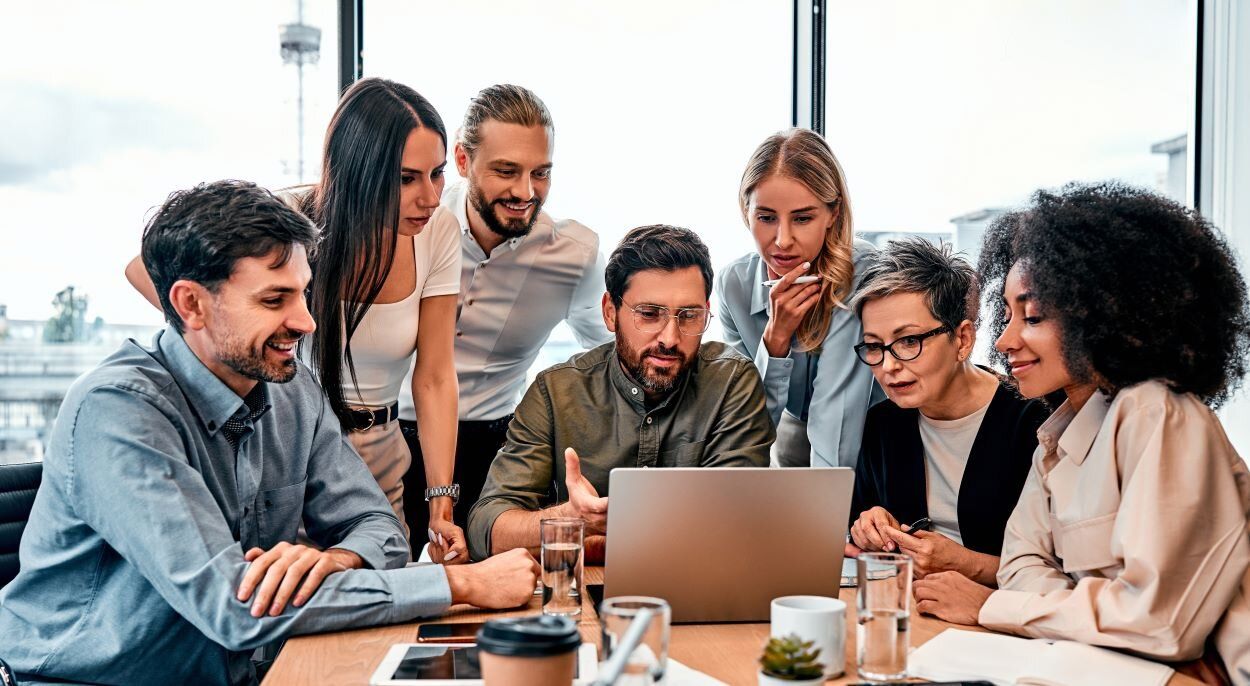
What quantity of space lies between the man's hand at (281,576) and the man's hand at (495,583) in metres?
0.19

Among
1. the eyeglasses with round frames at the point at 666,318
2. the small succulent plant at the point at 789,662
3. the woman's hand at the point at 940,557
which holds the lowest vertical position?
the woman's hand at the point at 940,557

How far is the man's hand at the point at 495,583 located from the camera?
161cm

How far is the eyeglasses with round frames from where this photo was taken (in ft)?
7.32

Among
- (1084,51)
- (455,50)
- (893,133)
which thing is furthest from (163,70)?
(1084,51)

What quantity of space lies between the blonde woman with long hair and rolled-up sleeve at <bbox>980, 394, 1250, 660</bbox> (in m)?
0.94

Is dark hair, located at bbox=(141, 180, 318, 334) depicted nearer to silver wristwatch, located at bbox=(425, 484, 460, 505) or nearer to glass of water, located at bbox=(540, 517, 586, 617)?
glass of water, located at bbox=(540, 517, 586, 617)

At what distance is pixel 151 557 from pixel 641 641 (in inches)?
29.7

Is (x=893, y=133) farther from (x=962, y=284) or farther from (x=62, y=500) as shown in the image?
(x=62, y=500)

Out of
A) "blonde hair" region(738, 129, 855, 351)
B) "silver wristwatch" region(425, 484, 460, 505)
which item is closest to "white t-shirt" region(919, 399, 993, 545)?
"blonde hair" region(738, 129, 855, 351)

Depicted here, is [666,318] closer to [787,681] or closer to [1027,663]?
[1027,663]

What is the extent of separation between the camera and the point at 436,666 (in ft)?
4.32

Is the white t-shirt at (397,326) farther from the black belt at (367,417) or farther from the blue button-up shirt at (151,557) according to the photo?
the blue button-up shirt at (151,557)

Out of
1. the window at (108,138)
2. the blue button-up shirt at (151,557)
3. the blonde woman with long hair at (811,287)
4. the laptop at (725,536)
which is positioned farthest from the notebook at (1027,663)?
the window at (108,138)

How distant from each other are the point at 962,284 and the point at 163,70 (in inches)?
94.3
